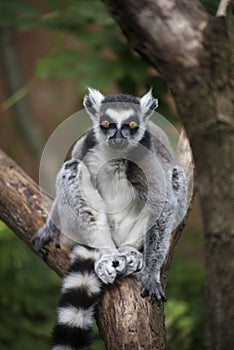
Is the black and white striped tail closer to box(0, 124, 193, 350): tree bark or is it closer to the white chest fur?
box(0, 124, 193, 350): tree bark

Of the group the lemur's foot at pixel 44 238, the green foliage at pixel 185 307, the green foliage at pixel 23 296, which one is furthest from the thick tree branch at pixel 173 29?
the green foliage at pixel 23 296

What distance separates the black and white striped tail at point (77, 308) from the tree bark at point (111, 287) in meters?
0.06

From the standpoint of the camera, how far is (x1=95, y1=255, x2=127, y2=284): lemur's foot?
11.6ft

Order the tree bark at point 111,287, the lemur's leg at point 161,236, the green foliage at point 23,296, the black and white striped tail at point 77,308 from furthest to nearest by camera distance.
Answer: the green foliage at point 23,296 → the lemur's leg at point 161,236 → the black and white striped tail at point 77,308 → the tree bark at point 111,287

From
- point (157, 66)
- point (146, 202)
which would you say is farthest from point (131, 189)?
point (157, 66)

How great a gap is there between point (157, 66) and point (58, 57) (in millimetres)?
2696

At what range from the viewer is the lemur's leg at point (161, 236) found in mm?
3527

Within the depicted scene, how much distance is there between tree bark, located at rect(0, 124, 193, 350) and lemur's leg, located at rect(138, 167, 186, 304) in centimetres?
6

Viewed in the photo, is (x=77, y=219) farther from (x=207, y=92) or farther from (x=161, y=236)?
(x=207, y=92)

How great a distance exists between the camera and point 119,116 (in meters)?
3.89

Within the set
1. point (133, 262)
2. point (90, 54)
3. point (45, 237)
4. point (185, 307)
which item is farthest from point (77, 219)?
point (90, 54)

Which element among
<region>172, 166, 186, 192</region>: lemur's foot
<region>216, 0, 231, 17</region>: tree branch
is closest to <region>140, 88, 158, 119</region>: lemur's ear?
<region>172, 166, 186, 192</region>: lemur's foot

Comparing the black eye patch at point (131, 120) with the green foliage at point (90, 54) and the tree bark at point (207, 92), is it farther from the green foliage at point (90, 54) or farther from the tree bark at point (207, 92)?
the tree bark at point (207, 92)

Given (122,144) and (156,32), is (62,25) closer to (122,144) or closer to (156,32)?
(122,144)
